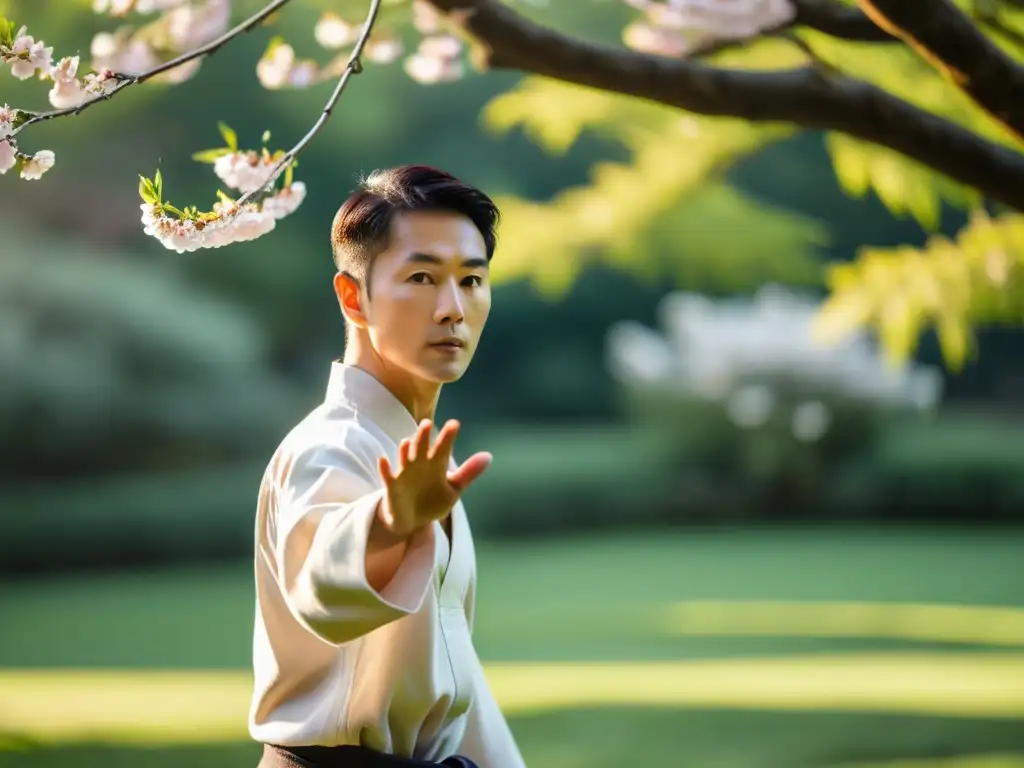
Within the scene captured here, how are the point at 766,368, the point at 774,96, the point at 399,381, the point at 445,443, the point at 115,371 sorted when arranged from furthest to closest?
the point at 766,368
the point at 115,371
the point at 774,96
the point at 399,381
the point at 445,443

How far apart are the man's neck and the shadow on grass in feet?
8.60

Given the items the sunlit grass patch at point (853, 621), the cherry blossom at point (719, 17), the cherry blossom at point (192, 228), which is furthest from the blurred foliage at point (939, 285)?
the cherry blossom at point (192, 228)

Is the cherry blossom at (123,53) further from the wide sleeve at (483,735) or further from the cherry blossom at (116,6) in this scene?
the wide sleeve at (483,735)

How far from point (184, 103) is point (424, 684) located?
880 cm

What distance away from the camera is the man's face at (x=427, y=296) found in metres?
1.42

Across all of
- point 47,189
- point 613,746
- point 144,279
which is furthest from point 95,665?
point 47,189

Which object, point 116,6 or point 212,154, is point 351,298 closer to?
point 212,154

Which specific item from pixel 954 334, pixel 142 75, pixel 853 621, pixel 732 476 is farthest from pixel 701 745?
pixel 732 476

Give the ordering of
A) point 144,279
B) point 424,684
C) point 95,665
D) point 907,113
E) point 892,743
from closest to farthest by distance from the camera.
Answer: point 424,684 → point 907,113 → point 892,743 → point 95,665 → point 144,279

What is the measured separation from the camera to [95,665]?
18.1 ft

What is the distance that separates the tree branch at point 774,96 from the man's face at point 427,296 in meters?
1.07

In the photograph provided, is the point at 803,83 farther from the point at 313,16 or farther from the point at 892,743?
the point at 313,16

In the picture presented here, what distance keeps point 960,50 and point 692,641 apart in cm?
409

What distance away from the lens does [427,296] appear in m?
1.42
